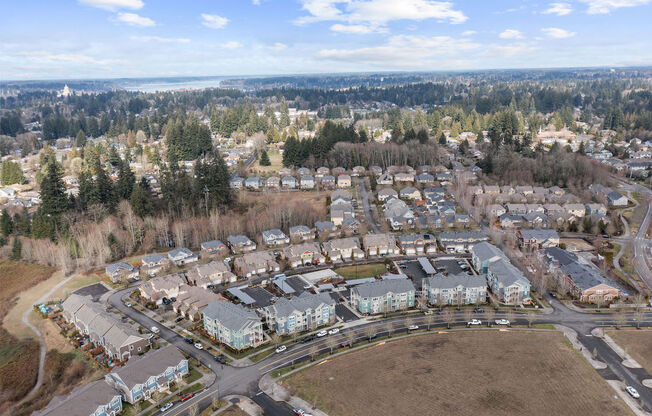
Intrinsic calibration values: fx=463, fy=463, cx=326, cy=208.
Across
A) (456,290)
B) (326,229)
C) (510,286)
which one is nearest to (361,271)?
(456,290)

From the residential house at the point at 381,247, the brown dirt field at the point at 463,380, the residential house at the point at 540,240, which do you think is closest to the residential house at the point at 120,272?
the brown dirt field at the point at 463,380

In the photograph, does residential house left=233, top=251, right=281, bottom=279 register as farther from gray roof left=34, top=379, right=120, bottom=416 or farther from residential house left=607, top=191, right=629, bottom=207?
residential house left=607, top=191, right=629, bottom=207

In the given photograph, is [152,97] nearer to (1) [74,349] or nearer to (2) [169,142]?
(2) [169,142]

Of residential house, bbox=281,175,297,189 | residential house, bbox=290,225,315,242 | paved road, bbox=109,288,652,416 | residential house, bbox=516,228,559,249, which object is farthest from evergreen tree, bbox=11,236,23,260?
residential house, bbox=516,228,559,249

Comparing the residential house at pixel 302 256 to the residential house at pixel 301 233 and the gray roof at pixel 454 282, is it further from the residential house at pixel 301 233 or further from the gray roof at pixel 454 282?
the gray roof at pixel 454 282

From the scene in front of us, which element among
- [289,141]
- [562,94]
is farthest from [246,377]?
[562,94]
